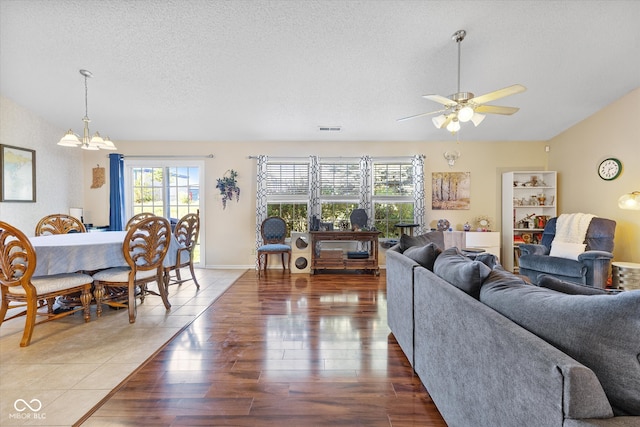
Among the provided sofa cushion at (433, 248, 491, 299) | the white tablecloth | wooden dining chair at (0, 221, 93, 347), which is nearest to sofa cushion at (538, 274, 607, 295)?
sofa cushion at (433, 248, 491, 299)

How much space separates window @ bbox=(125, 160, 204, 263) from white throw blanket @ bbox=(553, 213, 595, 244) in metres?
6.02

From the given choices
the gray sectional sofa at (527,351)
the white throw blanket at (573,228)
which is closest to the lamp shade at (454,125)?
the gray sectional sofa at (527,351)

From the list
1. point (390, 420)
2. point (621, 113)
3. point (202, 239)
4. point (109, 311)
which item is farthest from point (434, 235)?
point (202, 239)

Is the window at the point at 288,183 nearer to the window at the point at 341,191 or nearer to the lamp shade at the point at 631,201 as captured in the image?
the window at the point at 341,191

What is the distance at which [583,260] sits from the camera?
341cm

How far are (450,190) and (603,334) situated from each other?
4.92m

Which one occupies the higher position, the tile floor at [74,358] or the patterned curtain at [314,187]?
the patterned curtain at [314,187]

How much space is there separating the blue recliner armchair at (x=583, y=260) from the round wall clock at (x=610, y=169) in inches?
30.3

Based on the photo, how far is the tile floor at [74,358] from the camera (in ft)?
5.37

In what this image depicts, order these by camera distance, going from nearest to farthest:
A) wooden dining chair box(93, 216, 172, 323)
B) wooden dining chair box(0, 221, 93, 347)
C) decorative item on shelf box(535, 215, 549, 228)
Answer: wooden dining chair box(0, 221, 93, 347)
wooden dining chair box(93, 216, 172, 323)
decorative item on shelf box(535, 215, 549, 228)

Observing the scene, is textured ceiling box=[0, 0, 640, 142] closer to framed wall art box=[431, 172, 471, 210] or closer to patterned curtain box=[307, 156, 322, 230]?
patterned curtain box=[307, 156, 322, 230]

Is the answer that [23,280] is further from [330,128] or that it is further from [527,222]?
[527,222]

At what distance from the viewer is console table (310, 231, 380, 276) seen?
15.8 ft

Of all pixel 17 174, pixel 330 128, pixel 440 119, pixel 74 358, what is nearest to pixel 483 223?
pixel 440 119
